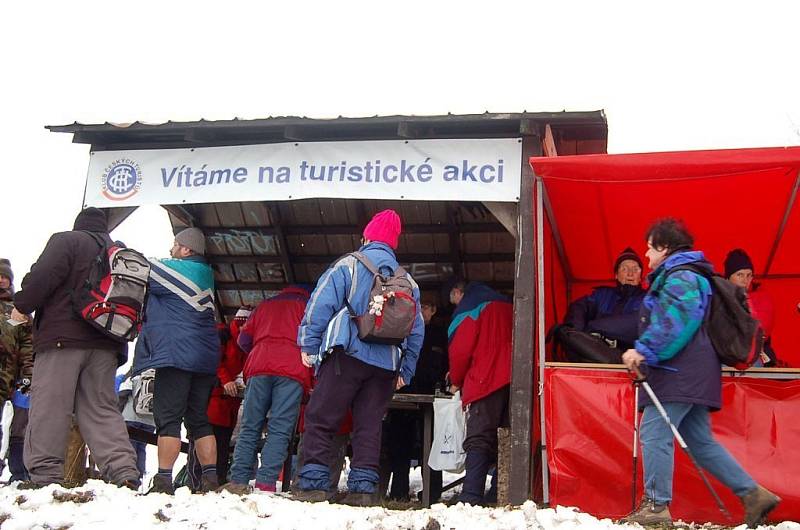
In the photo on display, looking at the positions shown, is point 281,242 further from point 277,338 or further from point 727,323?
point 727,323

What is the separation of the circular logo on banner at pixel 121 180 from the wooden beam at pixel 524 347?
322cm

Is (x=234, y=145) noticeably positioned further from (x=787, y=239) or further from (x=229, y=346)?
(x=787, y=239)

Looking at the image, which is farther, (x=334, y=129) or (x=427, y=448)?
(x=427, y=448)

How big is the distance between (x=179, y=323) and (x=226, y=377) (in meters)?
1.63

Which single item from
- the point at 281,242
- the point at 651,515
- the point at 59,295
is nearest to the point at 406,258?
the point at 281,242

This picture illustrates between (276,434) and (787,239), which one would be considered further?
(787,239)

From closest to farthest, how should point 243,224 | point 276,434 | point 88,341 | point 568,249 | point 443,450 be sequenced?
point 88,341
point 276,434
point 443,450
point 568,249
point 243,224

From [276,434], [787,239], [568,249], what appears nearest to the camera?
[276,434]

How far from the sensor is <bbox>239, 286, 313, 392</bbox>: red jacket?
22.6 ft

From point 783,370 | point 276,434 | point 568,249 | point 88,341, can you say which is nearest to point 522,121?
point 568,249

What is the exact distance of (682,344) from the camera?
16.6 ft

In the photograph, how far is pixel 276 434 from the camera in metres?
6.74

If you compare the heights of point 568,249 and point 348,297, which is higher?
point 568,249

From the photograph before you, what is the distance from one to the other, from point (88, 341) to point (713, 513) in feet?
13.5
